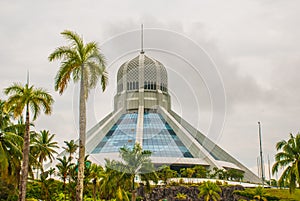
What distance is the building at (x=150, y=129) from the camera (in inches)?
2822

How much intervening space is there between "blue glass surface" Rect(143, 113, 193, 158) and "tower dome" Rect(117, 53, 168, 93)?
22.0ft

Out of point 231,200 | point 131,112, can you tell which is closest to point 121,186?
point 231,200

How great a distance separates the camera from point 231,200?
5444 cm

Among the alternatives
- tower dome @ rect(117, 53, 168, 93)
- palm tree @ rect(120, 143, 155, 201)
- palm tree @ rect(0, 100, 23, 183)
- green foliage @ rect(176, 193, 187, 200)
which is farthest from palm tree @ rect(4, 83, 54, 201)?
tower dome @ rect(117, 53, 168, 93)

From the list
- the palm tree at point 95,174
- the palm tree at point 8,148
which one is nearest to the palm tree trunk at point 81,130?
the palm tree at point 8,148

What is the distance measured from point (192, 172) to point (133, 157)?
80.7 feet

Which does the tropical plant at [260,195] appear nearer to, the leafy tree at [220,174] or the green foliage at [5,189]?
the leafy tree at [220,174]

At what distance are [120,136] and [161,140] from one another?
25.0 ft

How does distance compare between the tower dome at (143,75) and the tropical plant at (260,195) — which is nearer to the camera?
the tropical plant at (260,195)

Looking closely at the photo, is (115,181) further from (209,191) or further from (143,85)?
(143,85)

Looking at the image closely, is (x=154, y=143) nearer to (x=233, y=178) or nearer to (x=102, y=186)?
(x=233, y=178)

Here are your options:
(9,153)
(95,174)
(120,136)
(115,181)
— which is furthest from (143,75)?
(9,153)

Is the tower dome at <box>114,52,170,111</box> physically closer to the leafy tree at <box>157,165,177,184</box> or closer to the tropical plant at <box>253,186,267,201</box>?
the leafy tree at <box>157,165,177,184</box>

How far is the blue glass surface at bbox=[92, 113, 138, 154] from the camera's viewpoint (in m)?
73.3
